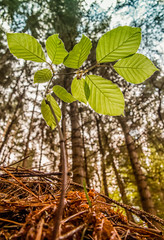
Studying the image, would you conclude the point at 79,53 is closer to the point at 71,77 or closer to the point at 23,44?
the point at 23,44

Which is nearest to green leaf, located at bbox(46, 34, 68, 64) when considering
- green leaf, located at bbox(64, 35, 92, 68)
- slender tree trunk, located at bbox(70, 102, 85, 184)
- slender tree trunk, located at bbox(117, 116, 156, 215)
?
green leaf, located at bbox(64, 35, 92, 68)

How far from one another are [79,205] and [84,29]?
4.65 m

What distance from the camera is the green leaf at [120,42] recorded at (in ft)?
1.28

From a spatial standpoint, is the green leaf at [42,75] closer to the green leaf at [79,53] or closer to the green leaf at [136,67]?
the green leaf at [79,53]

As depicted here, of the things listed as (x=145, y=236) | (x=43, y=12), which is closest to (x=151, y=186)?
(x=145, y=236)

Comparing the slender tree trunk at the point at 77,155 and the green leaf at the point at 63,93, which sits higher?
the slender tree trunk at the point at 77,155

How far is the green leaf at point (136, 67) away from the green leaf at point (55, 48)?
0.62 feet

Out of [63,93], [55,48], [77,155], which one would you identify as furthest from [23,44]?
[77,155]

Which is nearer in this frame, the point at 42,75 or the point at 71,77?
the point at 42,75

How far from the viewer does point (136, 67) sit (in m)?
0.43

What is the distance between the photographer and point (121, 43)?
15.6 inches

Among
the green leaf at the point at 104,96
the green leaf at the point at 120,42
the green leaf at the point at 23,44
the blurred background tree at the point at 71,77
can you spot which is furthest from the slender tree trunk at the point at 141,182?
the green leaf at the point at 23,44

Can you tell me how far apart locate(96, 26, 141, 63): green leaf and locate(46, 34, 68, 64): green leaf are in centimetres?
12

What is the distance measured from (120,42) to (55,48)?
0.20 m
